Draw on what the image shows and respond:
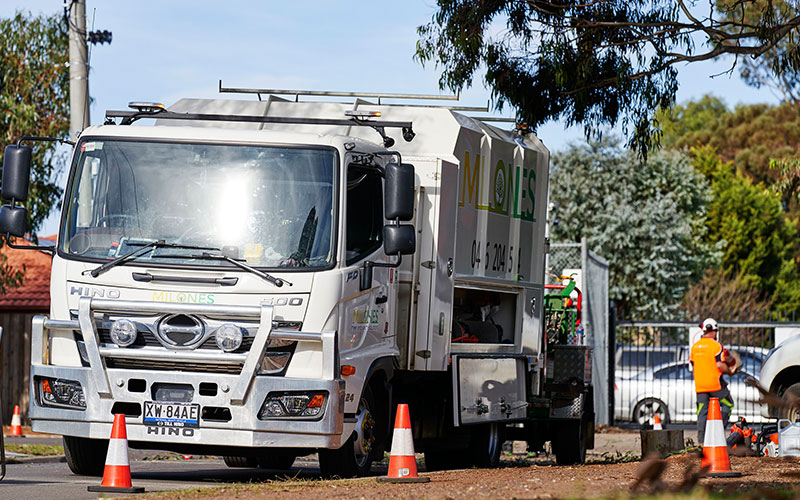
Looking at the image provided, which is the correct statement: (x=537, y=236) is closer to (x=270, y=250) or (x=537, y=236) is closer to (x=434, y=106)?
(x=434, y=106)

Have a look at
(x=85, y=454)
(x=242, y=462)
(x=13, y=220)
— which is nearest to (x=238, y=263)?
(x=13, y=220)

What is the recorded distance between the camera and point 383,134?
11148 millimetres

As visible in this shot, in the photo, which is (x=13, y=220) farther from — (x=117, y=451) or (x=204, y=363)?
(x=117, y=451)

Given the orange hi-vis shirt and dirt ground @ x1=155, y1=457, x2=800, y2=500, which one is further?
the orange hi-vis shirt

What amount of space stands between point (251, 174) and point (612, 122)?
16.3ft

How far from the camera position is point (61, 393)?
33.3 feet

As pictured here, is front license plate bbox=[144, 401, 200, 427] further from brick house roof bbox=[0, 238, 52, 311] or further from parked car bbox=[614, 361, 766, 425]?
parked car bbox=[614, 361, 766, 425]

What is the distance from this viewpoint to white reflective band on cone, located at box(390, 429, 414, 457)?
398 inches

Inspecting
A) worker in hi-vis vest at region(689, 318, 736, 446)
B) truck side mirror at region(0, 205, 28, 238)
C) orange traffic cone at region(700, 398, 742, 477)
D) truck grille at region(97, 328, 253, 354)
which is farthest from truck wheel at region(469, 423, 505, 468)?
truck side mirror at region(0, 205, 28, 238)

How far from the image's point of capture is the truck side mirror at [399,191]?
1026 centimetres

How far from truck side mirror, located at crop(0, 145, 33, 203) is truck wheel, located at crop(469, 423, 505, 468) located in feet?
17.8

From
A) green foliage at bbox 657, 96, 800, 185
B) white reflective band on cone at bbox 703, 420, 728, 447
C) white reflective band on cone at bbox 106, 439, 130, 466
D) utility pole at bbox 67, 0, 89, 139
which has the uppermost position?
green foliage at bbox 657, 96, 800, 185

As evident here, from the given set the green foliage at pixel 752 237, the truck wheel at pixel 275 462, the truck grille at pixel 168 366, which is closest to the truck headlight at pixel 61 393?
the truck grille at pixel 168 366

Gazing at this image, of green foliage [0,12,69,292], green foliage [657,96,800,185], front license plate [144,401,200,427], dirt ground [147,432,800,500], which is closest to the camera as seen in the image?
dirt ground [147,432,800,500]
